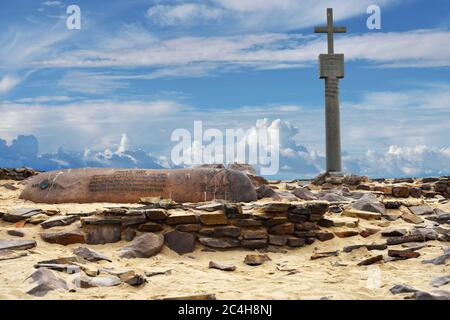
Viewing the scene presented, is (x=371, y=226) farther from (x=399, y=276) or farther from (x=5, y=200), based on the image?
(x=5, y=200)

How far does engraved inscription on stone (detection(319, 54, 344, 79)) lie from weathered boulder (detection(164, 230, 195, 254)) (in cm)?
1137

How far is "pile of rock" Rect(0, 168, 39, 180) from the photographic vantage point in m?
16.3

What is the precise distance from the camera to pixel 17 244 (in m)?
6.72

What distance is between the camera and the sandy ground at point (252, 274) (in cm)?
504

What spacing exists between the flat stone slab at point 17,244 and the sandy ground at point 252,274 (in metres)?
0.12

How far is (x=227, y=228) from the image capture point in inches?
302

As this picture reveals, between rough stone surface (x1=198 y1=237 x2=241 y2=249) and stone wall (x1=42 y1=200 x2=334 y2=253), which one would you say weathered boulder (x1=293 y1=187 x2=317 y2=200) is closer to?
stone wall (x1=42 y1=200 x2=334 y2=253)

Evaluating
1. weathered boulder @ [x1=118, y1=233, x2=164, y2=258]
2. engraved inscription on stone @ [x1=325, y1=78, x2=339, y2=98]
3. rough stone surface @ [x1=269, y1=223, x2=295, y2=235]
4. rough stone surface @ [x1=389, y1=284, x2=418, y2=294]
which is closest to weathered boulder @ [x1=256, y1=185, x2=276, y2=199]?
rough stone surface @ [x1=269, y1=223, x2=295, y2=235]

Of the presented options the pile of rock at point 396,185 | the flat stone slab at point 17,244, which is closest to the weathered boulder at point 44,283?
the flat stone slab at point 17,244

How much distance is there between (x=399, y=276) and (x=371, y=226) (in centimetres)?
284

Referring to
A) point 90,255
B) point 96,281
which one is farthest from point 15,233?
point 96,281

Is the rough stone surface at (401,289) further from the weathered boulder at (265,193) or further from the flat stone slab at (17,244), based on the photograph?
the weathered boulder at (265,193)

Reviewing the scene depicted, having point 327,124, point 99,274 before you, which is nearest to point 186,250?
point 99,274

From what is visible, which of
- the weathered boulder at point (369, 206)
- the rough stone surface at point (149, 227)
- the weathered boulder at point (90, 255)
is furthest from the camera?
the weathered boulder at point (369, 206)
